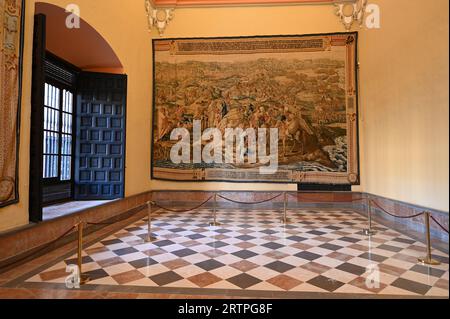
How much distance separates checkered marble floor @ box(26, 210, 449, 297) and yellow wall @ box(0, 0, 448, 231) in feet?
3.30

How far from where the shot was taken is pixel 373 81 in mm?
3855

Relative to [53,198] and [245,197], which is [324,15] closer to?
[245,197]

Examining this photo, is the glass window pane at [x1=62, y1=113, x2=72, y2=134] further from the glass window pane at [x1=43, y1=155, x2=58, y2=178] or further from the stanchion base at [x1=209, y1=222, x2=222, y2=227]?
the stanchion base at [x1=209, y1=222, x2=222, y2=227]

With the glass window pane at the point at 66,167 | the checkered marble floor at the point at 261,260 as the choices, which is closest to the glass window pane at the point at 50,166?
the glass window pane at the point at 66,167

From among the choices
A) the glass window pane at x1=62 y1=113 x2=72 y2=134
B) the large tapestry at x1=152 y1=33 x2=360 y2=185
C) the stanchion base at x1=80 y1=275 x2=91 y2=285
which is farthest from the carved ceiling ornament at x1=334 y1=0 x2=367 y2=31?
the stanchion base at x1=80 y1=275 x2=91 y2=285

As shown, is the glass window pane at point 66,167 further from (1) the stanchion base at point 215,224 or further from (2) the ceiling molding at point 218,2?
(2) the ceiling molding at point 218,2

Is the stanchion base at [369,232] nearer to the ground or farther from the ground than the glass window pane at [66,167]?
nearer to the ground

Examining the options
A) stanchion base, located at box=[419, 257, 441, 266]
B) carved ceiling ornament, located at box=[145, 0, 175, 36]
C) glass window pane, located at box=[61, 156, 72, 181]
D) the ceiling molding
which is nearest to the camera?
stanchion base, located at box=[419, 257, 441, 266]

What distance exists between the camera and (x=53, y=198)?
250 inches

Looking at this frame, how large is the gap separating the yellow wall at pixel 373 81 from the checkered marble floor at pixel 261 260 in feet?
3.30

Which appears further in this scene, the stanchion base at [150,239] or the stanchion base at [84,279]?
the stanchion base at [150,239]

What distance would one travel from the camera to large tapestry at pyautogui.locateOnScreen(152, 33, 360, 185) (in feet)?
28.3

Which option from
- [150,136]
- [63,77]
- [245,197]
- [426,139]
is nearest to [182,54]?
[150,136]

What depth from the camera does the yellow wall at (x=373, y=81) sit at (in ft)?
4.75
